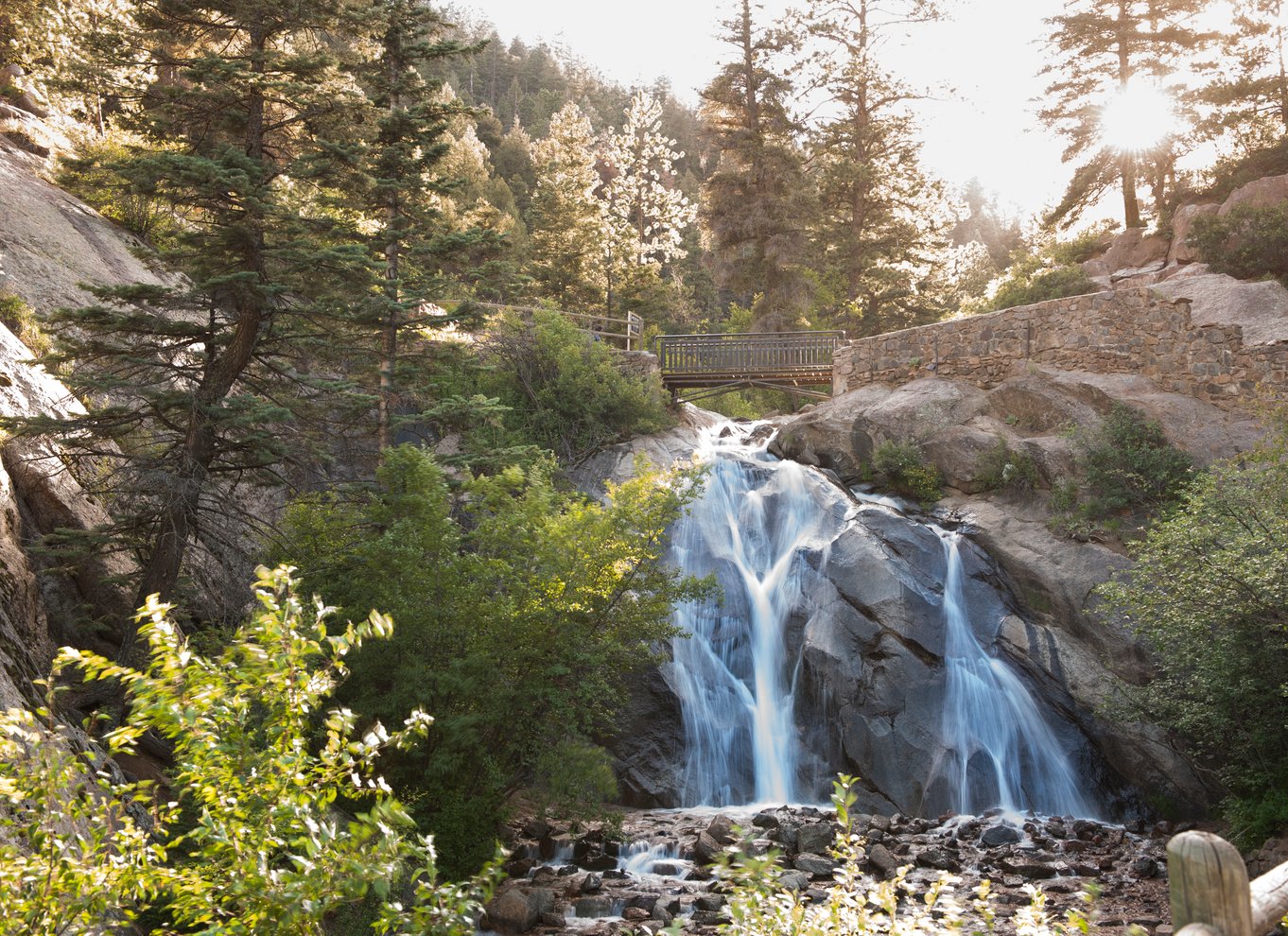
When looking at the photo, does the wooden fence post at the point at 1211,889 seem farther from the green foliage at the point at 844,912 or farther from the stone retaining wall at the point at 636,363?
the stone retaining wall at the point at 636,363

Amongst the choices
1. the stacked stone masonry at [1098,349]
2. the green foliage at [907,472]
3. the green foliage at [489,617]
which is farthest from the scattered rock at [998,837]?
the stacked stone masonry at [1098,349]

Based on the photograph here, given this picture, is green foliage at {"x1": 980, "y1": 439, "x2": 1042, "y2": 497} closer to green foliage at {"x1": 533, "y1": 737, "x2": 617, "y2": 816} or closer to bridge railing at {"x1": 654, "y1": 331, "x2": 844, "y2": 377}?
bridge railing at {"x1": 654, "y1": 331, "x2": 844, "y2": 377}

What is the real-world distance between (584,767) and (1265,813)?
25.5ft

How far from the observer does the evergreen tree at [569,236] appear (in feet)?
100

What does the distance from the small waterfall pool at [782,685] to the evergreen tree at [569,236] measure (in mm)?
15160

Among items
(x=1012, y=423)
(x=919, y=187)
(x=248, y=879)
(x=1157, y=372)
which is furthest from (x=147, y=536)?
(x=919, y=187)

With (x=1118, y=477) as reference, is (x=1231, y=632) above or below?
below

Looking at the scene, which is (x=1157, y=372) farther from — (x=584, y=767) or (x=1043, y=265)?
(x=584, y=767)

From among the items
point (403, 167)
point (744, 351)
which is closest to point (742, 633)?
point (403, 167)

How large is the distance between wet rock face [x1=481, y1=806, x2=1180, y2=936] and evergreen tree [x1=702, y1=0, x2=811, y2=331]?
19.0 m

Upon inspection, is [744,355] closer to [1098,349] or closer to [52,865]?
[1098,349]

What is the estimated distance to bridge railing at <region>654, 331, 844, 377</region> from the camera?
2303 cm

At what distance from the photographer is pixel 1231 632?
10.4m

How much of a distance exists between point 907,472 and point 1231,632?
7.48 metres
